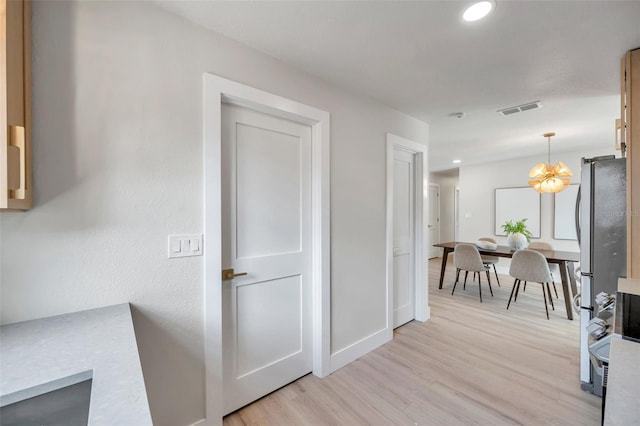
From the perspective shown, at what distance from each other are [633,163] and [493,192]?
14.4 ft

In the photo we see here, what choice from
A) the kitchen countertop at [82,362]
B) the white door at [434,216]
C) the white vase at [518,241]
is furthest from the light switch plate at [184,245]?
the white door at [434,216]

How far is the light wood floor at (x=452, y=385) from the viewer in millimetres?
1674

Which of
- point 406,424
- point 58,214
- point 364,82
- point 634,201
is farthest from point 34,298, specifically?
point 634,201

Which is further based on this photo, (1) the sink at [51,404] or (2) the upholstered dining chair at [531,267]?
(2) the upholstered dining chair at [531,267]

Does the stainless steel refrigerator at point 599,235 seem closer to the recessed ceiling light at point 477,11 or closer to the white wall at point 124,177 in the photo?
the recessed ceiling light at point 477,11

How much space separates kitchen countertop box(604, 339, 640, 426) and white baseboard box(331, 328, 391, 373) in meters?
1.69

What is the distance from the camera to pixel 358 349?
7.72 ft

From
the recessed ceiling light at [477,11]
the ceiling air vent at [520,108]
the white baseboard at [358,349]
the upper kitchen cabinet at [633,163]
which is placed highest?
the ceiling air vent at [520,108]

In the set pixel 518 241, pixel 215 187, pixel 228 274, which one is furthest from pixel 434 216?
pixel 215 187

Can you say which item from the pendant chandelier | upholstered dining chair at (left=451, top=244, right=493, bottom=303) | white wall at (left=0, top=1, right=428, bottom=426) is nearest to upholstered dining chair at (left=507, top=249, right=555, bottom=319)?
upholstered dining chair at (left=451, top=244, right=493, bottom=303)

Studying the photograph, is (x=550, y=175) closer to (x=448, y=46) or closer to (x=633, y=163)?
(x=633, y=163)

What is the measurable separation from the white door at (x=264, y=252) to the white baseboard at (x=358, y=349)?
22 cm

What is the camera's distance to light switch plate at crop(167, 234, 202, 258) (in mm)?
1389

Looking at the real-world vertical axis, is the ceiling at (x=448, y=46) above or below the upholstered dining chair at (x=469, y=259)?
above
